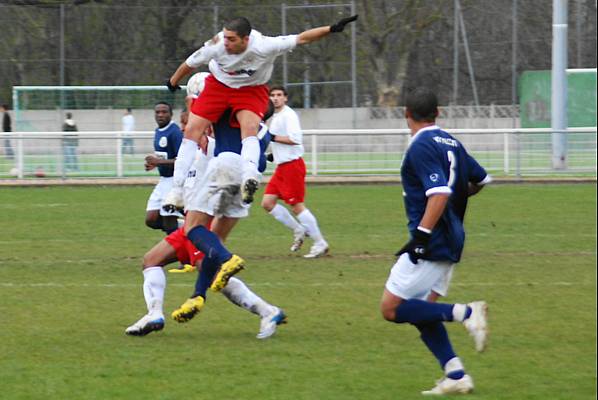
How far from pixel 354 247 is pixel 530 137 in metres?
11.9

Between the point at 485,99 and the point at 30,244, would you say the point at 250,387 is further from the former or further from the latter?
the point at 485,99

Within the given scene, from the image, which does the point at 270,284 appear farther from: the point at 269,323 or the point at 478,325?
the point at 478,325

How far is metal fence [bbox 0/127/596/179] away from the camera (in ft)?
82.6

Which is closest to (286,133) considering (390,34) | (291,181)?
(291,181)

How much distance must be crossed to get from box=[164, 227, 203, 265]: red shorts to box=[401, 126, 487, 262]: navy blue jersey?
7.76ft

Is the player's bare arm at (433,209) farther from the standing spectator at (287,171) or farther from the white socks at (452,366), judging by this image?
the standing spectator at (287,171)

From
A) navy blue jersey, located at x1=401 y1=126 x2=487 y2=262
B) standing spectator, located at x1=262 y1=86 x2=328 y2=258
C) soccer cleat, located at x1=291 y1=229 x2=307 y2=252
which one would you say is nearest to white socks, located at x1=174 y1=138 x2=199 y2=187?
navy blue jersey, located at x1=401 y1=126 x2=487 y2=262

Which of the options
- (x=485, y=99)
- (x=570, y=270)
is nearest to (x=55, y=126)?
(x=485, y=99)

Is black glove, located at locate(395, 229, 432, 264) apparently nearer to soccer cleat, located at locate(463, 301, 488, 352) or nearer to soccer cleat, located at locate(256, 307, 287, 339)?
soccer cleat, located at locate(463, 301, 488, 352)

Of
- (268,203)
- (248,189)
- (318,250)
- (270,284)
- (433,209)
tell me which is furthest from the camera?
(268,203)

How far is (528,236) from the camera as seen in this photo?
15.4m

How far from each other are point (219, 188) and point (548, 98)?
84.6ft

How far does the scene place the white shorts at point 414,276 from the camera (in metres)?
6.56

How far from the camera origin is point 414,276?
6.56 m
